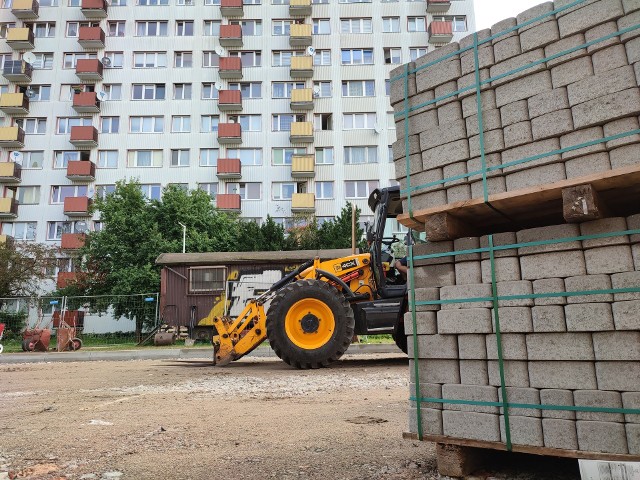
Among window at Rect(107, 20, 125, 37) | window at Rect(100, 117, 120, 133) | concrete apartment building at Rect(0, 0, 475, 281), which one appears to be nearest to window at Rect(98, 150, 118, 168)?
concrete apartment building at Rect(0, 0, 475, 281)

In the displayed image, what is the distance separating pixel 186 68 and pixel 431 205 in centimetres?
3836

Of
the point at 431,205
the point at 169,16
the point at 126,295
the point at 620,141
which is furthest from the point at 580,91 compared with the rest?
the point at 169,16

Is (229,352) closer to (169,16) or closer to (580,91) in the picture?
(580,91)

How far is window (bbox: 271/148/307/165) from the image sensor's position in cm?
3647

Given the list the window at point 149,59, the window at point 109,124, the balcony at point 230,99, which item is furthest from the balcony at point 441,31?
the window at point 109,124

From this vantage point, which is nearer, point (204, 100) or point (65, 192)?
point (65, 192)

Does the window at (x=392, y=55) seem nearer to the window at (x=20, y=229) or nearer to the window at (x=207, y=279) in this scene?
the window at (x=207, y=279)

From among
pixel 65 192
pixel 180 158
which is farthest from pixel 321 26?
pixel 65 192

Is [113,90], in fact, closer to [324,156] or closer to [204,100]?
[204,100]

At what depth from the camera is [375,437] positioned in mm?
4227

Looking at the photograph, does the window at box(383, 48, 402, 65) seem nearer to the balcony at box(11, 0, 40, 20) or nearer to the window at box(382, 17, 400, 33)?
the window at box(382, 17, 400, 33)

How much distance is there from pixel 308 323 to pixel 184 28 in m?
36.4

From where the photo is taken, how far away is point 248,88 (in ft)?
125

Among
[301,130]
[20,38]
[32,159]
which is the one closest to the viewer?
[301,130]
